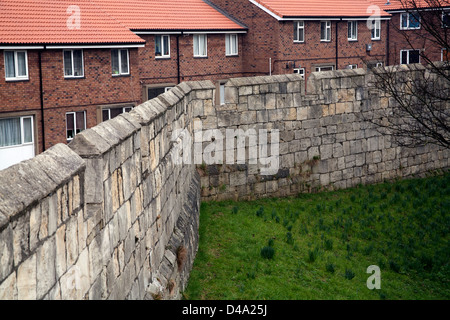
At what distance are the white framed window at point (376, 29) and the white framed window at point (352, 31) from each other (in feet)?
6.96

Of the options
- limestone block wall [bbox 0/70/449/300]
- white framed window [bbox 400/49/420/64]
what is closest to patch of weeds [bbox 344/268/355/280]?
limestone block wall [bbox 0/70/449/300]

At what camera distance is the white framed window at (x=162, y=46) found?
28.7 metres

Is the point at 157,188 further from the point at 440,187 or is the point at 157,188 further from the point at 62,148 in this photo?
the point at 440,187

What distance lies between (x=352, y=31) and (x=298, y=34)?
14.4ft

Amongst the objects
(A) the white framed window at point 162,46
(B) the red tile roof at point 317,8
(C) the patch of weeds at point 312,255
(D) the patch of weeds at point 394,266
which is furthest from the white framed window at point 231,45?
(C) the patch of weeds at point 312,255

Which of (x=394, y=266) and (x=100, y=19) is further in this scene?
(x=100, y=19)

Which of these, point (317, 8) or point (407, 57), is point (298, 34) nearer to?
point (317, 8)

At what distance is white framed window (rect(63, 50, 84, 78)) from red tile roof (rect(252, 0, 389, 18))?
999 cm

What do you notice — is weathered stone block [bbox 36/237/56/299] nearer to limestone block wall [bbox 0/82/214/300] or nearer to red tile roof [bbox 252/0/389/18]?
limestone block wall [bbox 0/82/214/300]

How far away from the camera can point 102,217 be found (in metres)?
5.03

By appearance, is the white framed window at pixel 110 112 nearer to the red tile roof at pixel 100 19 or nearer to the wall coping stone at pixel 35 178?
the red tile roof at pixel 100 19

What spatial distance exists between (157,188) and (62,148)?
122 inches

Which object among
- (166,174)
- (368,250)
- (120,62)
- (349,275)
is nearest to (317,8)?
(120,62)
